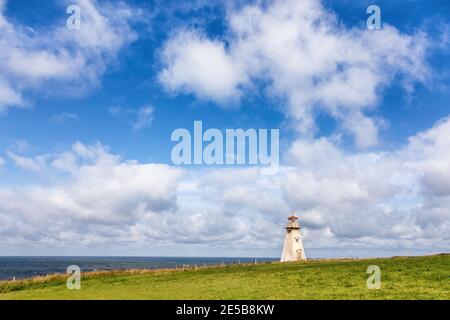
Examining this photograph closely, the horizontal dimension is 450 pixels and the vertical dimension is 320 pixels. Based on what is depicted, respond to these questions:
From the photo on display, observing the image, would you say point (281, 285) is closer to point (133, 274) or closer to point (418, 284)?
point (418, 284)

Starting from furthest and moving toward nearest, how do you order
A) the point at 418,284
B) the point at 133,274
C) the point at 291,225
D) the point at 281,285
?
the point at 291,225 < the point at 133,274 < the point at 281,285 < the point at 418,284

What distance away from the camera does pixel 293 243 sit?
7875 cm

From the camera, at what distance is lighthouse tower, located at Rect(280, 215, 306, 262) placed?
257 feet

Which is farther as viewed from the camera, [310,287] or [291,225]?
[291,225]

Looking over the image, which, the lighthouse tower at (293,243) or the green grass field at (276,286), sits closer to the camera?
the green grass field at (276,286)

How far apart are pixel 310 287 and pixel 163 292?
1083 centimetres

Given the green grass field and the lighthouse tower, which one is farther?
the lighthouse tower

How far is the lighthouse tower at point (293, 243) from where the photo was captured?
7838 cm

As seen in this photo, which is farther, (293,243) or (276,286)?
(293,243)
